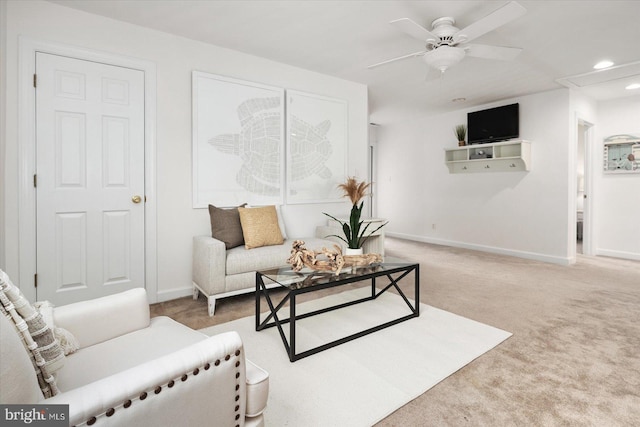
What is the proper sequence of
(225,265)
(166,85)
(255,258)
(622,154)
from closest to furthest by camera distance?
(225,265) < (255,258) < (166,85) < (622,154)

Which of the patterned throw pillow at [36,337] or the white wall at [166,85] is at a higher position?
the white wall at [166,85]

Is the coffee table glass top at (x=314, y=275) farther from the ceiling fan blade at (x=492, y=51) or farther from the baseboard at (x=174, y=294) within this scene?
the ceiling fan blade at (x=492, y=51)

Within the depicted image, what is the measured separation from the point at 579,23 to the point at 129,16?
379 centimetres

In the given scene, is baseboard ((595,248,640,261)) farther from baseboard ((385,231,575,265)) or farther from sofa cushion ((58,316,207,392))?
sofa cushion ((58,316,207,392))

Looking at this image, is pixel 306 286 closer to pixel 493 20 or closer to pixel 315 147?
pixel 493 20

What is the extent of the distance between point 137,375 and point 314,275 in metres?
1.53

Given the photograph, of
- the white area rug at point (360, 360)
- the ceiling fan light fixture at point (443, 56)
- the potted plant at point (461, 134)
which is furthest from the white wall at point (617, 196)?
the white area rug at point (360, 360)

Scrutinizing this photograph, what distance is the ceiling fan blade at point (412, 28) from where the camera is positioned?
90.2 inches

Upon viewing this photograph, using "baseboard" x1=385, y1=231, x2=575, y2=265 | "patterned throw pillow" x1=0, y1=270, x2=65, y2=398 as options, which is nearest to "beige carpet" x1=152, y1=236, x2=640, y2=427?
"baseboard" x1=385, y1=231, x2=575, y2=265

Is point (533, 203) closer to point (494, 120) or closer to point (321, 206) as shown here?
point (494, 120)

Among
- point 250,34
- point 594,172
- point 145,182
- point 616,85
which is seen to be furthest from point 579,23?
point 145,182

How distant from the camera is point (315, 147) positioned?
4219 mm

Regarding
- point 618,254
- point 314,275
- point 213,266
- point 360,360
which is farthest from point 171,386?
point 618,254

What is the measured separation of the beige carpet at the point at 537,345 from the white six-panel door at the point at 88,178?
2.07 ft
